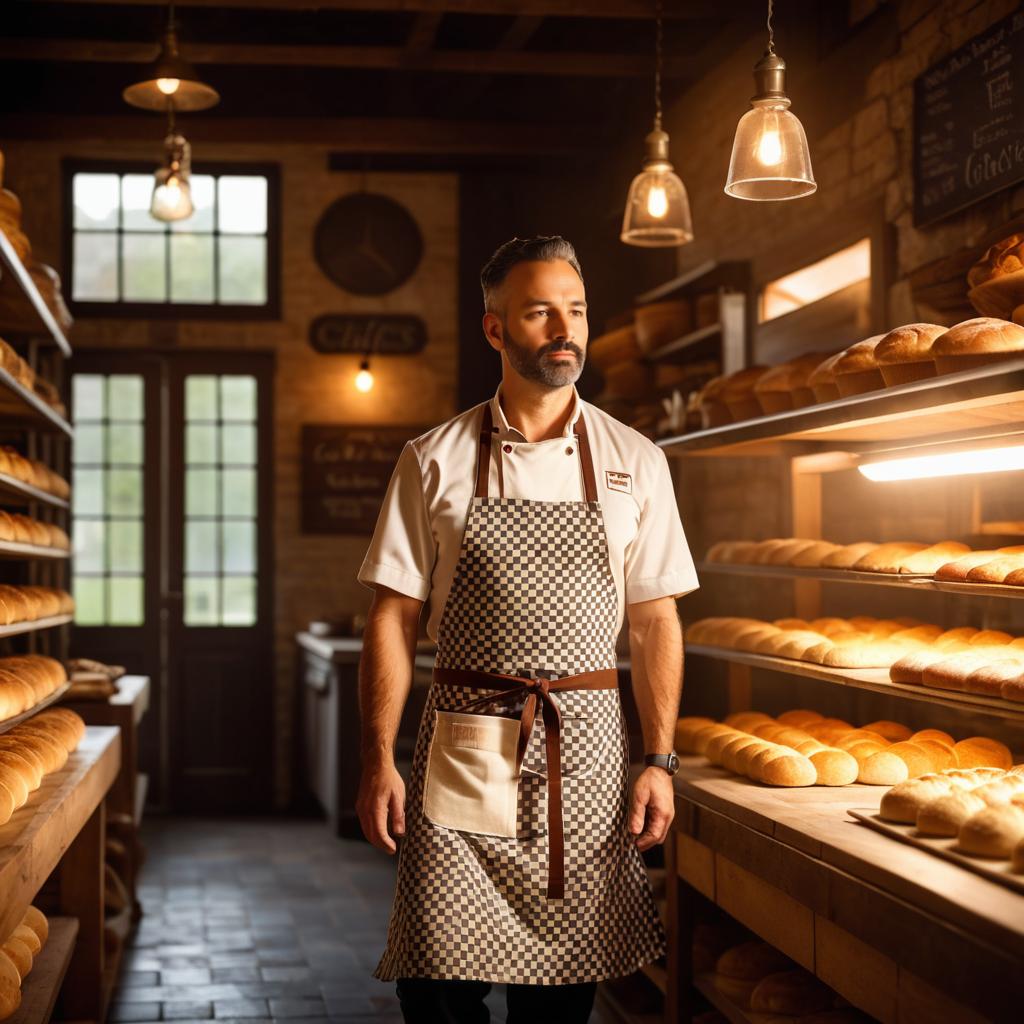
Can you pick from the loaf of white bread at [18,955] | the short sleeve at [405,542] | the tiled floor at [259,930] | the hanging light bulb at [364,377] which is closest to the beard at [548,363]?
the short sleeve at [405,542]

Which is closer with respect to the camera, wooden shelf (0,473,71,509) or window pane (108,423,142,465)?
wooden shelf (0,473,71,509)

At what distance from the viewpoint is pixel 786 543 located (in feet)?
12.8

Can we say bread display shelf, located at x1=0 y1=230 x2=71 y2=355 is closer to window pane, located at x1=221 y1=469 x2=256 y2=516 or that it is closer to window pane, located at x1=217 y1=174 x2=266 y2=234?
window pane, located at x1=221 y1=469 x2=256 y2=516

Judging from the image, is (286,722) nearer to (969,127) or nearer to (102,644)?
(102,644)

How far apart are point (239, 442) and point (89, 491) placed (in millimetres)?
911

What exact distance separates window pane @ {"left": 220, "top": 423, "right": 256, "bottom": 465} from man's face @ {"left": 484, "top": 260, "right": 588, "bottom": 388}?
225 inches

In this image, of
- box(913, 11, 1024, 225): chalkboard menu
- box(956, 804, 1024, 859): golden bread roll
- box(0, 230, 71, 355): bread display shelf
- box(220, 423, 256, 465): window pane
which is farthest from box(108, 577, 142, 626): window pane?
box(956, 804, 1024, 859): golden bread roll

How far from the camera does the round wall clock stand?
8.17 m

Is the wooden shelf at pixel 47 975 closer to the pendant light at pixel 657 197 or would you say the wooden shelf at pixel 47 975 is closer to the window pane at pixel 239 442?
the pendant light at pixel 657 197

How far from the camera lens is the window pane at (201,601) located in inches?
316

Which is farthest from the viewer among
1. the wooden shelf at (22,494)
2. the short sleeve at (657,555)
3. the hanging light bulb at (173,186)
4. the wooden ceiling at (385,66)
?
the wooden ceiling at (385,66)

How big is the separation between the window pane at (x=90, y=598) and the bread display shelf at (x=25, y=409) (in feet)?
11.6

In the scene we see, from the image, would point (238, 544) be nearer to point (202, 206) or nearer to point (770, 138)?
point (202, 206)

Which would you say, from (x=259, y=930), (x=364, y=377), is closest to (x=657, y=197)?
(x=259, y=930)
